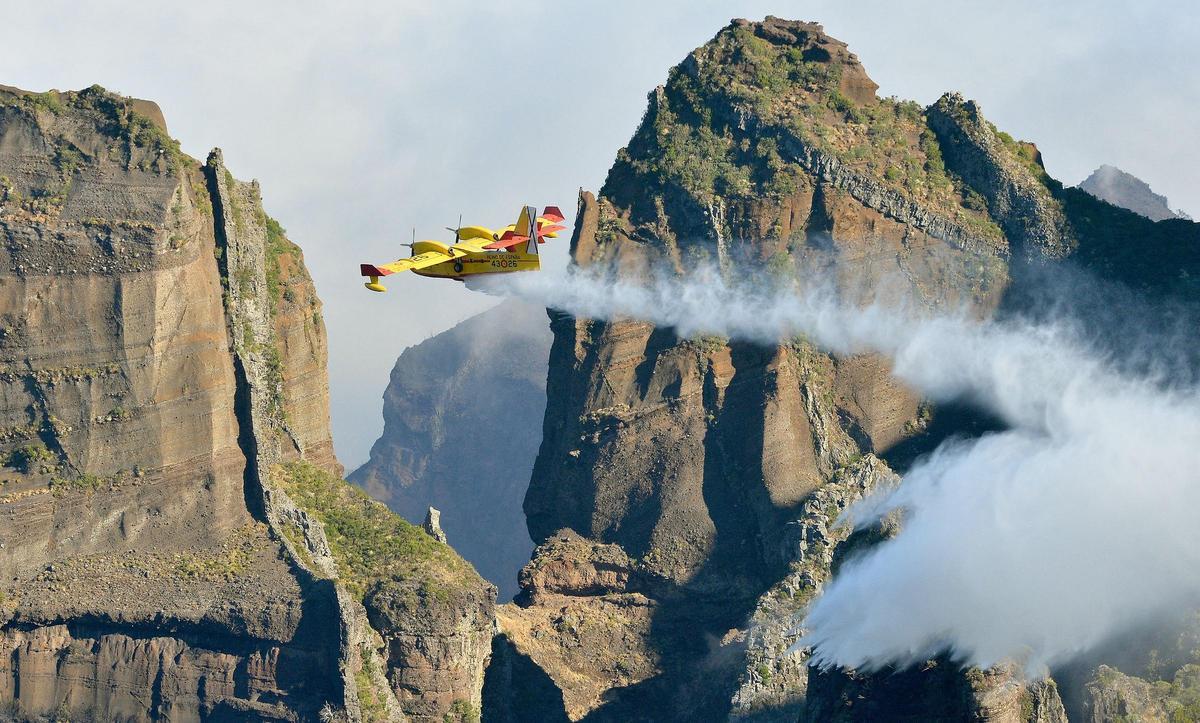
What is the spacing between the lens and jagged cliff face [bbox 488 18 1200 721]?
543 feet

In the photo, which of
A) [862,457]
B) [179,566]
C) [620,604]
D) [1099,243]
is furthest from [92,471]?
[1099,243]

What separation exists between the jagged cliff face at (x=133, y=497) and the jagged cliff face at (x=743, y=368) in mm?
10964

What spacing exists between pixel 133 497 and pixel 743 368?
31.2 meters

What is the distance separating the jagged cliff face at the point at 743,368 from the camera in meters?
165

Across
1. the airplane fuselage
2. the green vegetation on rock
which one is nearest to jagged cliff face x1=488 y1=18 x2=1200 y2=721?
the green vegetation on rock

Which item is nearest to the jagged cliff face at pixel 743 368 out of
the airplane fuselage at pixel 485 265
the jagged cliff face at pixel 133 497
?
the airplane fuselage at pixel 485 265

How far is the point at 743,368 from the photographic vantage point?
17000 centimetres

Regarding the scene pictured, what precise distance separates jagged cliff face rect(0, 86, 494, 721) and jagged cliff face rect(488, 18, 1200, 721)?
1096 centimetres

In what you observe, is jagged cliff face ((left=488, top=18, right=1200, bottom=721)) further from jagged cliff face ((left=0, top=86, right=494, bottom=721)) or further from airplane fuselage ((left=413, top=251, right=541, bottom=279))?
jagged cliff face ((left=0, top=86, right=494, bottom=721))

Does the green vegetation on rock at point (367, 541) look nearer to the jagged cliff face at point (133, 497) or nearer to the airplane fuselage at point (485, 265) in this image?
the jagged cliff face at point (133, 497)

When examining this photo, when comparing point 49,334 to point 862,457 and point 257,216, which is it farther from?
point 862,457

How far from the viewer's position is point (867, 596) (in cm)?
13462

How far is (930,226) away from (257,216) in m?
33.0

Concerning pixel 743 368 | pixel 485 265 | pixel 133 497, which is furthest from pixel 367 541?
pixel 743 368
